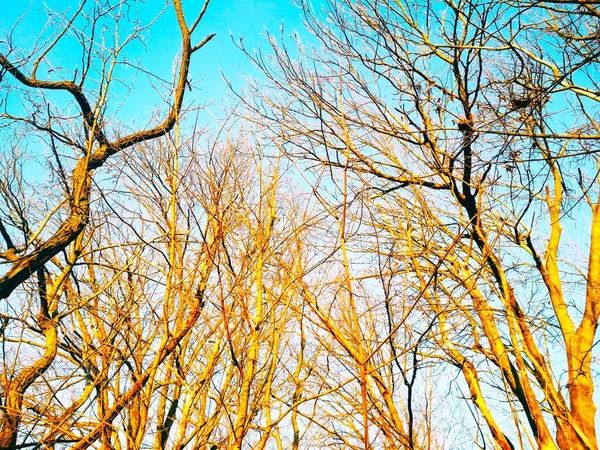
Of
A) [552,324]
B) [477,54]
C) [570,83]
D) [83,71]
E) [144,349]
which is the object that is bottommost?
[144,349]

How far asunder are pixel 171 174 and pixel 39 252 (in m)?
1.82

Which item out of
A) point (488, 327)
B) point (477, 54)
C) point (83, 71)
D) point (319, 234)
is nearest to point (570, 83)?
point (477, 54)

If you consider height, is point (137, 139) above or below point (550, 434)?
above

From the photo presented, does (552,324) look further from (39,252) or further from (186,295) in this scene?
(39,252)

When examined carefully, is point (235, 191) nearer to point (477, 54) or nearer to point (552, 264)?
point (477, 54)

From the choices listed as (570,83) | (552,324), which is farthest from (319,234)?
(552,324)

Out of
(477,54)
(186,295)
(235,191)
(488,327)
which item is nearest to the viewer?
(186,295)

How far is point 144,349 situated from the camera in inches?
90.7

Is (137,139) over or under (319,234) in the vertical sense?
over

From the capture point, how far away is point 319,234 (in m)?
3.82

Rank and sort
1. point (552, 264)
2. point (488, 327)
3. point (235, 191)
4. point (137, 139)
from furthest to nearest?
point (552, 264) → point (137, 139) → point (488, 327) → point (235, 191)

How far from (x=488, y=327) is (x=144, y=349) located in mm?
2342

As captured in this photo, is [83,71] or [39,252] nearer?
[39,252]

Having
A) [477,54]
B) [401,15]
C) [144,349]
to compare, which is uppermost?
[401,15]
